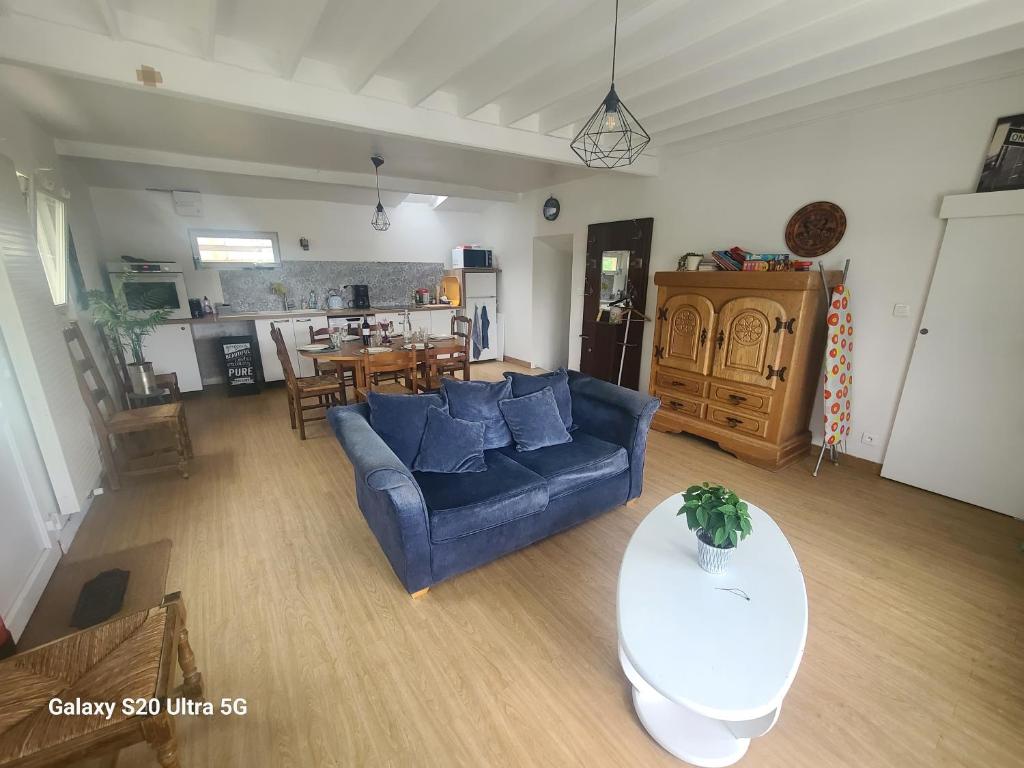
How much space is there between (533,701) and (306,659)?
93cm

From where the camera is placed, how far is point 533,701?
1530 mm

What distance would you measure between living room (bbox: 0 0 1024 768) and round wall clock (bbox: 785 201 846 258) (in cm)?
2

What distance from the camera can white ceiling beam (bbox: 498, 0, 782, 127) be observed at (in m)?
1.94

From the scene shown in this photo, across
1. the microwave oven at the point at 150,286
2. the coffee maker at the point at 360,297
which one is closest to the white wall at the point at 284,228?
the microwave oven at the point at 150,286

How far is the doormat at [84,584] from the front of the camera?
1867mm

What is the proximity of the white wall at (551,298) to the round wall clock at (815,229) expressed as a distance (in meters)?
2.91

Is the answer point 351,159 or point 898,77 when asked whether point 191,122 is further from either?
point 898,77

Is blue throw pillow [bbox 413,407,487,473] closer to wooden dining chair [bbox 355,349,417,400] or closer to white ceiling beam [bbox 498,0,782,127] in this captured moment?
wooden dining chair [bbox 355,349,417,400]

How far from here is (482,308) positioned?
6.66m

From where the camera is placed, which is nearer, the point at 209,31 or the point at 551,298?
the point at 209,31

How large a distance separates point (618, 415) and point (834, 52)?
2.27 metres

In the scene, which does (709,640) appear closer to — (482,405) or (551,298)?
(482,405)

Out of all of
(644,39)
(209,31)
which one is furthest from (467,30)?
(209,31)

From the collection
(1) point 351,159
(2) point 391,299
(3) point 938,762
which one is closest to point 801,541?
(3) point 938,762
